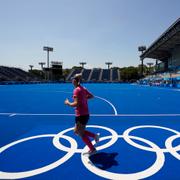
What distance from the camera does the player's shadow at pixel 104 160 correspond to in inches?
158

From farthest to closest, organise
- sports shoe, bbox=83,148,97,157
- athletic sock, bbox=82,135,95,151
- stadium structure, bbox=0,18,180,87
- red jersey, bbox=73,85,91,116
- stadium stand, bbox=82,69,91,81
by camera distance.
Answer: stadium stand, bbox=82,69,91,81 → stadium structure, bbox=0,18,180,87 → sports shoe, bbox=83,148,97,157 → athletic sock, bbox=82,135,95,151 → red jersey, bbox=73,85,91,116

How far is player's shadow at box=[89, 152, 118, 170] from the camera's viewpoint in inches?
158

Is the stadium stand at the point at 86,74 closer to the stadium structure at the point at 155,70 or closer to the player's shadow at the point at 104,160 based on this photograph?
the stadium structure at the point at 155,70

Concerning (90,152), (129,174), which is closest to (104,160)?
(90,152)

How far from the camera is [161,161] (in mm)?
4156

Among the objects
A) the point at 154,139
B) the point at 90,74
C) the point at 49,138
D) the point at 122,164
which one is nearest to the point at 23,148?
Result: the point at 49,138

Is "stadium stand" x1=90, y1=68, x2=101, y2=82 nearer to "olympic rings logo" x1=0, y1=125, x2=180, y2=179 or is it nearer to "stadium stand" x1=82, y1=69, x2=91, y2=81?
"stadium stand" x1=82, y1=69, x2=91, y2=81

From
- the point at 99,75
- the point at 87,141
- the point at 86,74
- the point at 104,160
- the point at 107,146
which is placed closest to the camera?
the point at 104,160

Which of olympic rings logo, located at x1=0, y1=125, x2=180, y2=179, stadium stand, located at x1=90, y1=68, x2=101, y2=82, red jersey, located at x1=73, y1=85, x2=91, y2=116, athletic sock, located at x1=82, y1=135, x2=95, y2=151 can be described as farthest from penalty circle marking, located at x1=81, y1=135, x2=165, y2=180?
stadium stand, located at x1=90, y1=68, x2=101, y2=82

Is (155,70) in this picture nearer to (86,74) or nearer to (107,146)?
(86,74)

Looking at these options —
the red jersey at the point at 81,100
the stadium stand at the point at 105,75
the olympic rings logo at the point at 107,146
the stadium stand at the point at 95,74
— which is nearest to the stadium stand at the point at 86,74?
the stadium stand at the point at 95,74

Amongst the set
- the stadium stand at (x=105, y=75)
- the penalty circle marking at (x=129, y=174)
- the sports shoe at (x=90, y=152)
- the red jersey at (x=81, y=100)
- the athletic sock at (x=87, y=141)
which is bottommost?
the penalty circle marking at (x=129, y=174)

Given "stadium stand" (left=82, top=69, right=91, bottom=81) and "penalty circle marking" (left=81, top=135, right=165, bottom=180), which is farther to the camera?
"stadium stand" (left=82, top=69, right=91, bottom=81)

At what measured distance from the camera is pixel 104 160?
14.0ft
